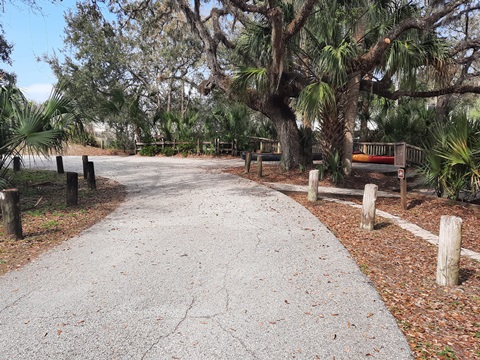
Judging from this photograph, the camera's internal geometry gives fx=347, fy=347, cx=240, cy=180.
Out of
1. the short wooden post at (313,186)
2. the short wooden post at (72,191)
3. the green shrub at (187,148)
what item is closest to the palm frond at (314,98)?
the short wooden post at (313,186)

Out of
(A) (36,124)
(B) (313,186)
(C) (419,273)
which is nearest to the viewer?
(C) (419,273)

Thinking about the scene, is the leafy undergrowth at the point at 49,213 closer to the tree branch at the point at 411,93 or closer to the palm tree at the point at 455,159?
the palm tree at the point at 455,159

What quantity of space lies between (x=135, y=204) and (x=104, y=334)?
5.38 m

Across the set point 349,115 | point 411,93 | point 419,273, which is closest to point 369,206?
point 419,273

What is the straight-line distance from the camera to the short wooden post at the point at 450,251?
159 inches

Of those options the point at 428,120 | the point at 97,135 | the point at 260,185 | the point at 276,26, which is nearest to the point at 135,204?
the point at 260,185

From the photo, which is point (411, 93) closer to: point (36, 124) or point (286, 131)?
point (286, 131)

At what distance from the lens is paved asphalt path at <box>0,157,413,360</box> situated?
8.83 ft

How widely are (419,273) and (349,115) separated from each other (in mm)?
8165

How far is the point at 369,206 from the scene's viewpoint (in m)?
6.32

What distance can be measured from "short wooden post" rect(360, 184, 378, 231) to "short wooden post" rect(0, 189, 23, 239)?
227 inches

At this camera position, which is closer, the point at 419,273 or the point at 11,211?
the point at 419,273

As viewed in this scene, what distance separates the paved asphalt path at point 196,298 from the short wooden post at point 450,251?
951mm

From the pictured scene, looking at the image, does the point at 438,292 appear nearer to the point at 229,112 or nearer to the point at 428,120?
the point at 428,120
